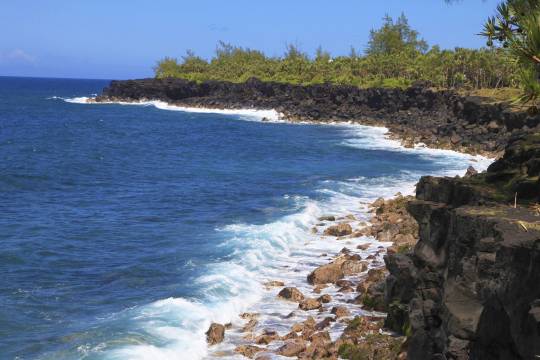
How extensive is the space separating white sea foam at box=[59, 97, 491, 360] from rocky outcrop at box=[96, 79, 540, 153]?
17453mm

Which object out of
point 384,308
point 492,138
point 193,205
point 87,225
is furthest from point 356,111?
point 384,308

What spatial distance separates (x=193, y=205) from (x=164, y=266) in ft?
39.1

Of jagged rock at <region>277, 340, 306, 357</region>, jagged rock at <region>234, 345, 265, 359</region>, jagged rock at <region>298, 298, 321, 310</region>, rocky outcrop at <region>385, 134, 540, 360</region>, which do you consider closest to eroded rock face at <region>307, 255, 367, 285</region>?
jagged rock at <region>298, 298, 321, 310</region>

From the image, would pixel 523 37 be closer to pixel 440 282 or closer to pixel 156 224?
pixel 440 282

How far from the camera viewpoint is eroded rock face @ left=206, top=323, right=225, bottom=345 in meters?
17.9

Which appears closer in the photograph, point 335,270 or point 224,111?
point 335,270

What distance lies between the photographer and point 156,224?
105 feet

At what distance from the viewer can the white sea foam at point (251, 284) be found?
699 inches

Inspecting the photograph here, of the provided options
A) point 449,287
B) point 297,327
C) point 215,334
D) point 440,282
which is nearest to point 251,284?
point 297,327

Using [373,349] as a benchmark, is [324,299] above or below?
below

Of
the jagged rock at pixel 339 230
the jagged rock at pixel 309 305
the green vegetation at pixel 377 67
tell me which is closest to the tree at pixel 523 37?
the jagged rock at pixel 309 305

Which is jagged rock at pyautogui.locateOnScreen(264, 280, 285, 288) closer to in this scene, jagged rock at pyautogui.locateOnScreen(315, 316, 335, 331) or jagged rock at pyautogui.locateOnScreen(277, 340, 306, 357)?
jagged rock at pyautogui.locateOnScreen(315, 316, 335, 331)

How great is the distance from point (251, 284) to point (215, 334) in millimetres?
5011

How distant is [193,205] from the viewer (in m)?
36.8
